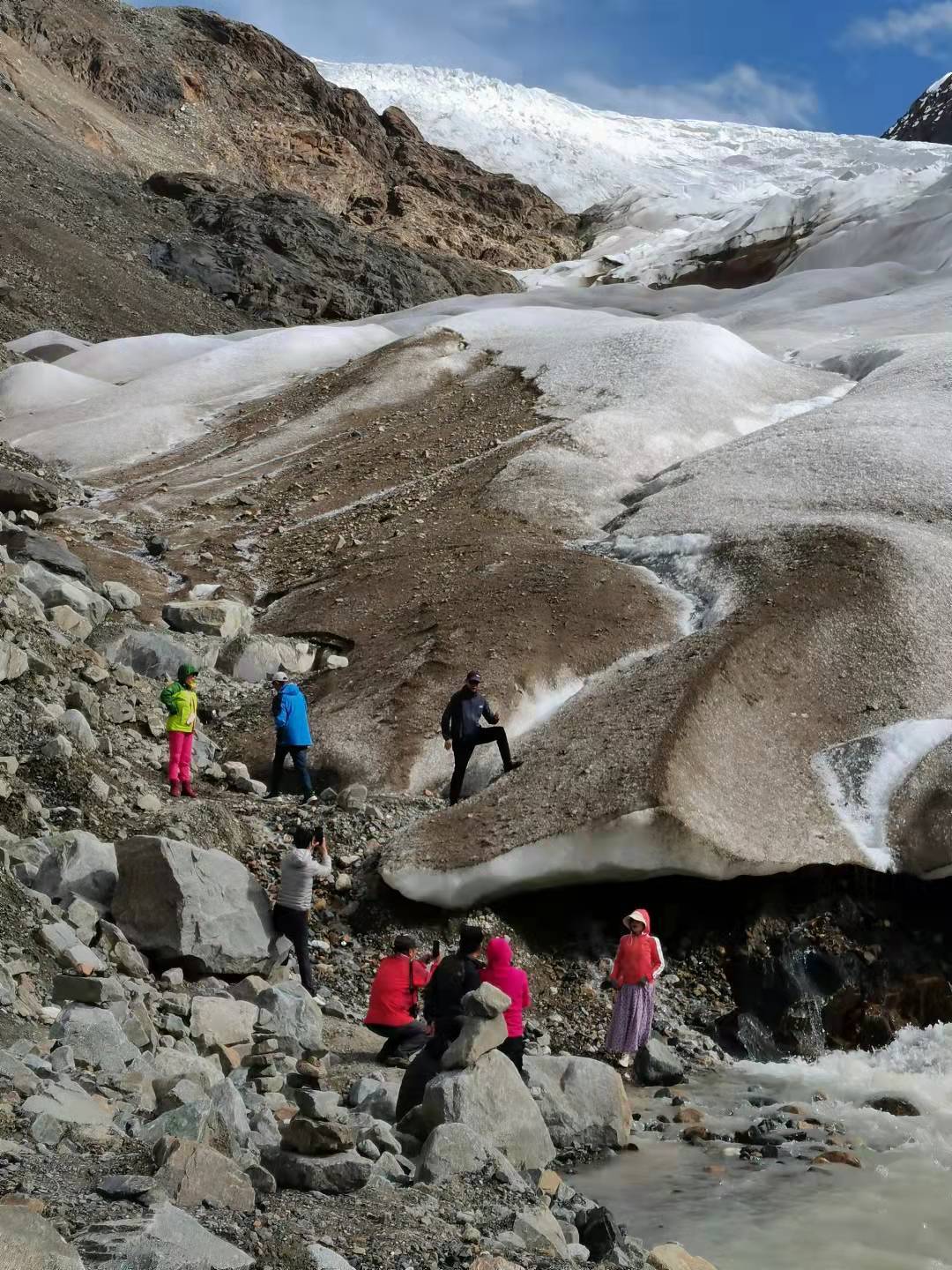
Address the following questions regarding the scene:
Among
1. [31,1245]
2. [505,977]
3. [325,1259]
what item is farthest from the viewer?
[505,977]

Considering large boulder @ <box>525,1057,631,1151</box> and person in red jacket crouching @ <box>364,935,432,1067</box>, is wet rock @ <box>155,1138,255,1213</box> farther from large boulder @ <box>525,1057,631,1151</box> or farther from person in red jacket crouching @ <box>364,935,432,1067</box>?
person in red jacket crouching @ <box>364,935,432,1067</box>

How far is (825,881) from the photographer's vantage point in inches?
558

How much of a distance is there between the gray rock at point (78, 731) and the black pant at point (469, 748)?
164 inches

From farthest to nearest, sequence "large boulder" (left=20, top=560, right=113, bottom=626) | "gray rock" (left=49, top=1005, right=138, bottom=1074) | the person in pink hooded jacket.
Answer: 1. "large boulder" (left=20, top=560, right=113, bottom=626)
2. the person in pink hooded jacket
3. "gray rock" (left=49, top=1005, right=138, bottom=1074)

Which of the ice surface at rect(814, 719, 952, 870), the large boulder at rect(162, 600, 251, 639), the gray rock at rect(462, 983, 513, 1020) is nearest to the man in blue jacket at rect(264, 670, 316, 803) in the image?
the large boulder at rect(162, 600, 251, 639)

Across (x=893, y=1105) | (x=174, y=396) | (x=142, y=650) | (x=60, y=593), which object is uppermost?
(x=174, y=396)

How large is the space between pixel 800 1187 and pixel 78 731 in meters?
8.50

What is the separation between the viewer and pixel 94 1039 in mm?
7836

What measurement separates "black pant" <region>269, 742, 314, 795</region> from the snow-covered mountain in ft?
331

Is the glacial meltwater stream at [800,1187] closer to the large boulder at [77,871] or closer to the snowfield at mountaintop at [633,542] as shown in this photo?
the snowfield at mountaintop at [633,542]

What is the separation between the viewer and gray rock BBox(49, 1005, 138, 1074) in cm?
766

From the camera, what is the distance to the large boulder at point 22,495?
76.9 feet

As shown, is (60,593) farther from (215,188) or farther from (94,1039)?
(215,188)

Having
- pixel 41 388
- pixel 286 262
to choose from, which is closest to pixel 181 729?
pixel 41 388
